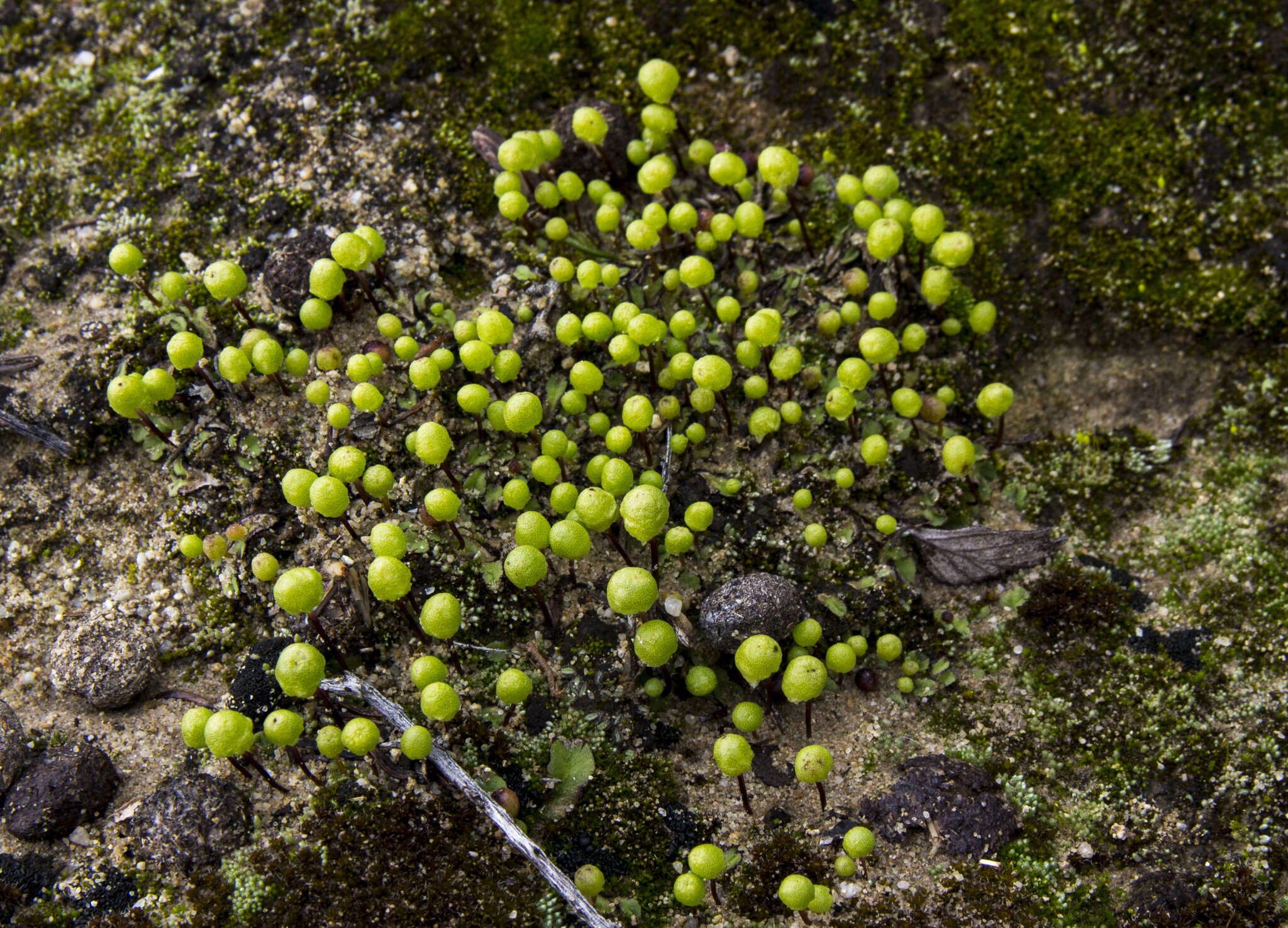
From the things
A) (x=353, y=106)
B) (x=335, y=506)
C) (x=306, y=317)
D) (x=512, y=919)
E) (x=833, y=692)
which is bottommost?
(x=512, y=919)

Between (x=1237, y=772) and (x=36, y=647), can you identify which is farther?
(x=36, y=647)

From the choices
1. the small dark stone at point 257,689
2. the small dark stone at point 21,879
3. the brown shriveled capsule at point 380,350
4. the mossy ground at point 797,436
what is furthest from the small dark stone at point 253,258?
the small dark stone at point 21,879

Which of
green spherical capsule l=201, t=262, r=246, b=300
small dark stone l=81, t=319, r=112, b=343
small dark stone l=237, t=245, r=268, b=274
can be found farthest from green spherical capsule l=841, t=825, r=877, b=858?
small dark stone l=81, t=319, r=112, b=343

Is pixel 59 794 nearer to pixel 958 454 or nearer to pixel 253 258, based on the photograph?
pixel 253 258

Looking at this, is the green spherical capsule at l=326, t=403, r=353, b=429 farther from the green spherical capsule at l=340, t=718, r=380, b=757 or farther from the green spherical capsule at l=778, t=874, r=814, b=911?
the green spherical capsule at l=778, t=874, r=814, b=911

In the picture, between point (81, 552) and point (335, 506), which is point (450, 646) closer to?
point (335, 506)

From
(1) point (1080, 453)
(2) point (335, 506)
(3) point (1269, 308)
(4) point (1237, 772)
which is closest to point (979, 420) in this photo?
(1) point (1080, 453)
